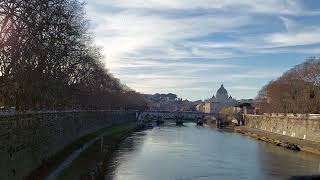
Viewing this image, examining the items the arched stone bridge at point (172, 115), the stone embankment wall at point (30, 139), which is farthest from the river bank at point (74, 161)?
the arched stone bridge at point (172, 115)

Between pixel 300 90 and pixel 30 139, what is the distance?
2500 inches

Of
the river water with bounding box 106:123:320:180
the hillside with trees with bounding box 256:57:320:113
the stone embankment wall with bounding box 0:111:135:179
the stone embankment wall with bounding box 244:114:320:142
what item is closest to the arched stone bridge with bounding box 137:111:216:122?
the stone embankment wall with bounding box 244:114:320:142

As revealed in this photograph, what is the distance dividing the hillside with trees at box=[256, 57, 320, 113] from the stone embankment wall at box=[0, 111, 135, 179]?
41.4m

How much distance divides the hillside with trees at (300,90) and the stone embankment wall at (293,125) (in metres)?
2.39

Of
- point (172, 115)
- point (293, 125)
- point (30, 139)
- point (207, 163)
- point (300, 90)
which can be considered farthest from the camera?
point (172, 115)

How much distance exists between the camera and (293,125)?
85000 mm

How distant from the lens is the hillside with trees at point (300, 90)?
84188 millimetres

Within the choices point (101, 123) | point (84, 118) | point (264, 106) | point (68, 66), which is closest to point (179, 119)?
point (264, 106)

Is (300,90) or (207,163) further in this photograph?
(300,90)

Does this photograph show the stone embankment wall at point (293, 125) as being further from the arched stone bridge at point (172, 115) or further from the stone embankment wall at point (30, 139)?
→ the arched stone bridge at point (172, 115)

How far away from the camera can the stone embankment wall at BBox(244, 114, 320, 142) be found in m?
72.3

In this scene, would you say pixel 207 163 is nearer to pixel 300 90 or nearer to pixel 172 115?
pixel 300 90

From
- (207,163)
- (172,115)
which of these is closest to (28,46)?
(207,163)

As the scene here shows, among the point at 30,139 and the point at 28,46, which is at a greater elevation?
the point at 28,46
